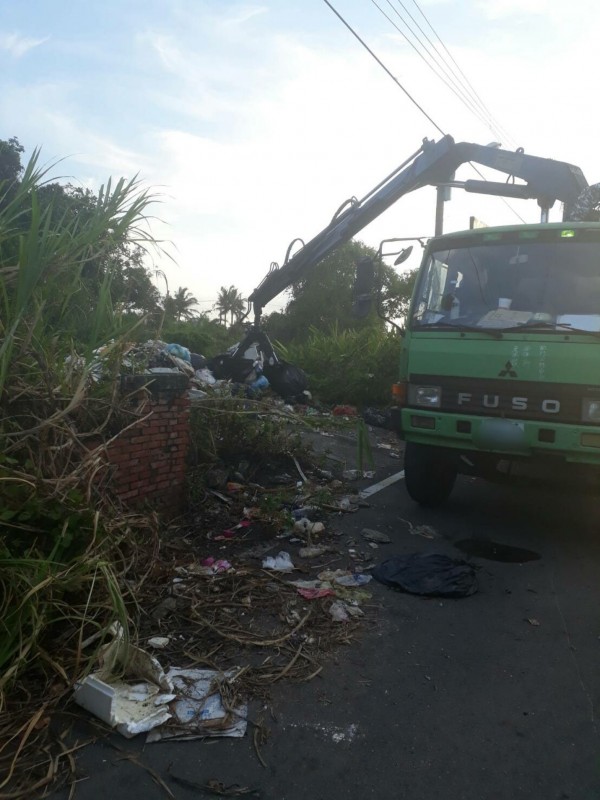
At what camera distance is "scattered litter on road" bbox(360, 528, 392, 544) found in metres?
5.33

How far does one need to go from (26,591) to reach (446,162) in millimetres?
8827

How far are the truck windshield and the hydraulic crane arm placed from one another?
10.5ft

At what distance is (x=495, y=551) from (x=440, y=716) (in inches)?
94.5

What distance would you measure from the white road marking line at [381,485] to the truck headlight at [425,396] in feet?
4.55

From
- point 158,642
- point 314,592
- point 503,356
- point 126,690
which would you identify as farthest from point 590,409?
point 126,690

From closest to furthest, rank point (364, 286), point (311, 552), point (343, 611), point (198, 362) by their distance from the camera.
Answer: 1. point (343, 611)
2. point (311, 552)
3. point (364, 286)
4. point (198, 362)

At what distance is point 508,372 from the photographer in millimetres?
5113

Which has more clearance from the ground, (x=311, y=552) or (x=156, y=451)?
(x=156, y=451)

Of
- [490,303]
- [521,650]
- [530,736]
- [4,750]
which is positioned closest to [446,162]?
[490,303]

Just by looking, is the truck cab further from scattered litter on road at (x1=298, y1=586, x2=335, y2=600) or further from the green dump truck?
scattered litter on road at (x1=298, y1=586, x2=335, y2=600)

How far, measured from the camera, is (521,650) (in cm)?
364

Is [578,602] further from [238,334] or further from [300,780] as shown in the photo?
[238,334]

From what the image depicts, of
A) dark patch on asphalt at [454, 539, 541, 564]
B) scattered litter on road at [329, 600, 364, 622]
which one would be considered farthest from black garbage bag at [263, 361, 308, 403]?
scattered litter on road at [329, 600, 364, 622]

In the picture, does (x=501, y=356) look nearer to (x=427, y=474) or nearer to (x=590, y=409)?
(x=590, y=409)
